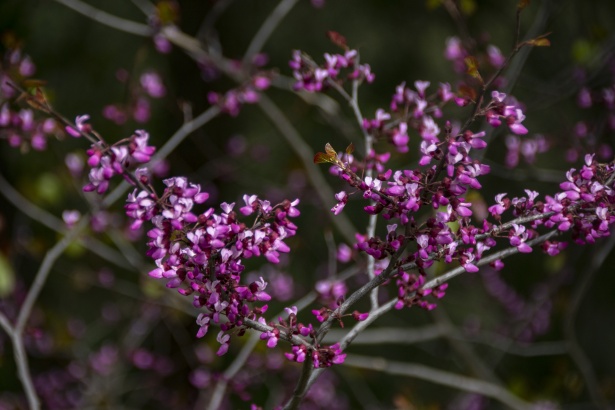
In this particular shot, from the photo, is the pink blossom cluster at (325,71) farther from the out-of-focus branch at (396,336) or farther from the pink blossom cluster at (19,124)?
the out-of-focus branch at (396,336)

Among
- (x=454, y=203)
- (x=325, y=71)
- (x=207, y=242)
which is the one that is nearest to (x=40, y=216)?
(x=325, y=71)

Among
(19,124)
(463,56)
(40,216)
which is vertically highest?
(463,56)

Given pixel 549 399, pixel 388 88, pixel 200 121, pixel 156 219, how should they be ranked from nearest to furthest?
pixel 156 219 → pixel 200 121 → pixel 549 399 → pixel 388 88

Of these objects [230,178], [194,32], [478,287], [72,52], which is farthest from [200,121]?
[478,287]

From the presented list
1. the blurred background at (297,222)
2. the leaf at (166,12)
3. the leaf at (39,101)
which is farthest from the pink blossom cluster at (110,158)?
the blurred background at (297,222)

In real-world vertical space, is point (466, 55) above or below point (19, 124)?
above

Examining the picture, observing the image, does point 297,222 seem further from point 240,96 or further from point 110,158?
point 110,158

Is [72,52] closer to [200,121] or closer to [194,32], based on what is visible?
[194,32]

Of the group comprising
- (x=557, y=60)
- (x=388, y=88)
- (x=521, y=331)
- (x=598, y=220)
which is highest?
(x=598, y=220)

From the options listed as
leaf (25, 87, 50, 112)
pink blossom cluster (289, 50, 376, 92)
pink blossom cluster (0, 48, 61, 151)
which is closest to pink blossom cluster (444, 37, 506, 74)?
pink blossom cluster (289, 50, 376, 92)
